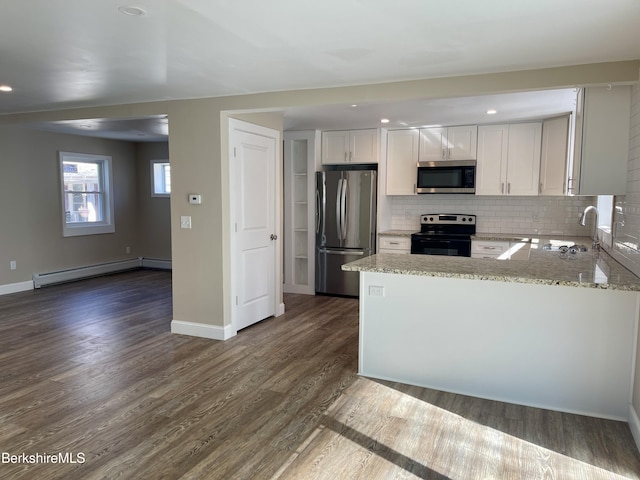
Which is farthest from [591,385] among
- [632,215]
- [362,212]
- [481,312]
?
[362,212]

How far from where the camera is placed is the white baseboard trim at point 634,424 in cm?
249

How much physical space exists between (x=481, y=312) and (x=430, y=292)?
0.37 m

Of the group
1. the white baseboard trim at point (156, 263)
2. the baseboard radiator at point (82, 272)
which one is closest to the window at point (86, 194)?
the baseboard radiator at point (82, 272)

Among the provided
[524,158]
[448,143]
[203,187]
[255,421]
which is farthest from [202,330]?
[524,158]

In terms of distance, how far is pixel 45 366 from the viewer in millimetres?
3613

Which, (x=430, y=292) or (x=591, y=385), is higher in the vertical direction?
(x=430, y=292)

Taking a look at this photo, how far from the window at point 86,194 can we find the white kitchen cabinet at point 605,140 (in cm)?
703

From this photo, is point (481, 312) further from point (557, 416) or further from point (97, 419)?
point (97, 419)

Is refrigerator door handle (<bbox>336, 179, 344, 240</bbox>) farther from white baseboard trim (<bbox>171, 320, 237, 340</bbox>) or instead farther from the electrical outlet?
the electrical outlet

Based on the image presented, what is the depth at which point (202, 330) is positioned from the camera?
14.4 ft

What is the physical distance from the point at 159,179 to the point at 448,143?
207 inches

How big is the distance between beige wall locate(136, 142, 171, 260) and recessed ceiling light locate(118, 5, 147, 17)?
6142mm

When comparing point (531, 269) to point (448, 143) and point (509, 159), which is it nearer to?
point (509, 159)

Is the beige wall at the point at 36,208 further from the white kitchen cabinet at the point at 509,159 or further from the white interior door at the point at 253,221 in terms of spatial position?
the white kitchen cabinet at the point at 509,159
